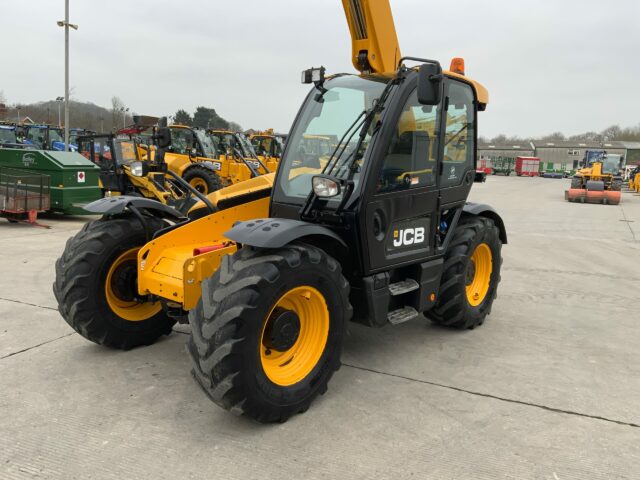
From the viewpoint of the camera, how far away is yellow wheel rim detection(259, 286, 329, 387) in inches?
125

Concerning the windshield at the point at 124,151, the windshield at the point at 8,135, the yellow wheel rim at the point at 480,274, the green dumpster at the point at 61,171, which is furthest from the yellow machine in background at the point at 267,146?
the yellow wheel rim at the point at 480,274

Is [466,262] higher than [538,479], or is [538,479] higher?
[466,262]

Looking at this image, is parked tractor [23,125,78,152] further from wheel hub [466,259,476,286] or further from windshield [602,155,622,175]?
windshield [602,155,622,175]

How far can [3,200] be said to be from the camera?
34.7 ft

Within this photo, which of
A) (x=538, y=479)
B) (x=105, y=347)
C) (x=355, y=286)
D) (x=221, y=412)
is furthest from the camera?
(x=105, y=347)

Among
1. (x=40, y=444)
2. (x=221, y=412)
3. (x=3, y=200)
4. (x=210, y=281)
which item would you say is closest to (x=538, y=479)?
(x=221, y=412)

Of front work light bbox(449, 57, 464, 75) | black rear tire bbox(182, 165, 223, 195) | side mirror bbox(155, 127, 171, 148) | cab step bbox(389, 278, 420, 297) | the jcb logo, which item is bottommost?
cab step bbox(389, 278, 420, 297)

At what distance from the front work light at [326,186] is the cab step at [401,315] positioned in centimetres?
115

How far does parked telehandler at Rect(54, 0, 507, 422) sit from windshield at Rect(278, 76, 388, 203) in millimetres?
11

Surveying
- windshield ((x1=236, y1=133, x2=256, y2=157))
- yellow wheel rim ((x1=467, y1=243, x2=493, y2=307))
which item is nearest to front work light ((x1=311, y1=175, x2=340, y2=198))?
yellow wheel rim ((x1=467, y1=243, x2=493, y2=307))

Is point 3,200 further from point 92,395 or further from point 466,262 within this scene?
point 466,262

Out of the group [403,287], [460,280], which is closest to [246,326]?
[403,287]

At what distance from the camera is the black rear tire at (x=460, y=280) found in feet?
15.2

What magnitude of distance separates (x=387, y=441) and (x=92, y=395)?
196 cm
